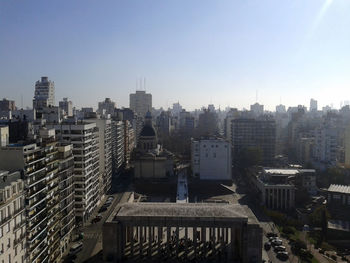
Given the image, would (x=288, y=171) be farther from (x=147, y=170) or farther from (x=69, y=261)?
(x=69, y=261)

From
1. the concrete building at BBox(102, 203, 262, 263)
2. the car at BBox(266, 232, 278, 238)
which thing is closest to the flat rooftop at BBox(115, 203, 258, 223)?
the concrete building at BBox(102, 203, 262, 263)

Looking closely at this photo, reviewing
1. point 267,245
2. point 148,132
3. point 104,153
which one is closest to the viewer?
point 267,245

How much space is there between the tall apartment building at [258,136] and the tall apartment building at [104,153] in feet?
111

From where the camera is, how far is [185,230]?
3569 cm

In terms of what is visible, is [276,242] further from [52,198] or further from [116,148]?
[116,148]

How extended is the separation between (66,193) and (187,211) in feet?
38.6

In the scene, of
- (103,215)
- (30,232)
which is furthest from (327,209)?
(30,232)

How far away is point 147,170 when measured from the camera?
6581 centimetres

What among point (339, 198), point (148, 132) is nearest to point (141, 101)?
point (148, 132)

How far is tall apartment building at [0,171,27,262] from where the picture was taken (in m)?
22.7

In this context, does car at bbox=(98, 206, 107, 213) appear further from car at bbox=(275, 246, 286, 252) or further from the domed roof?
the domed roof

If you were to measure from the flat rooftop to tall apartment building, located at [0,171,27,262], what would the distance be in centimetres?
1083

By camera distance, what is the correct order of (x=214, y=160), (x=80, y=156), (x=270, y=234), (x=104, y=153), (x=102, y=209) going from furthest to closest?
(x=214, y=160) < (x=104, y=153) < (x=102, y=209) < (x=270, y=234) < (x=80, y=156)

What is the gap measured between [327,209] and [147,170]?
30.3m
